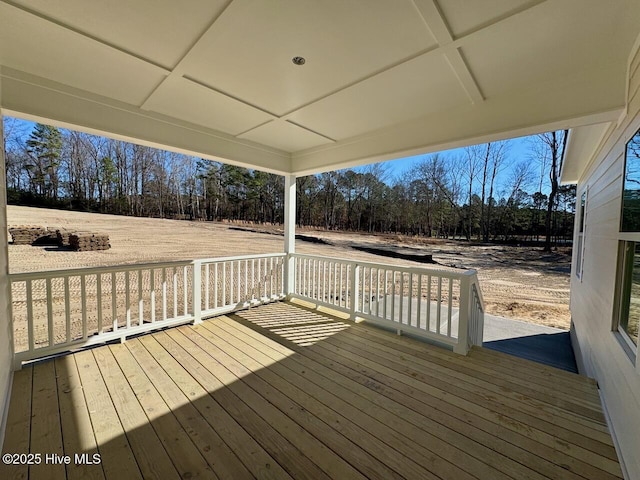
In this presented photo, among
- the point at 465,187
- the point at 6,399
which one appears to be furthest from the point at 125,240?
the point at 465,187

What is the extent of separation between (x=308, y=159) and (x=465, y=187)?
257 inches

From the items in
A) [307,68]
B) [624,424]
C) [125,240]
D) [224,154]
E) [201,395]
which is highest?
[307,68]

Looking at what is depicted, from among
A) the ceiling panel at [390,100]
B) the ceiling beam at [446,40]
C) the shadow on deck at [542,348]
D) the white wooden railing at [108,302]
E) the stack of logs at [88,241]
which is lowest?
the shadow on deck at [542,348]

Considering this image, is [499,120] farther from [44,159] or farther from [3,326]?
[44,159]

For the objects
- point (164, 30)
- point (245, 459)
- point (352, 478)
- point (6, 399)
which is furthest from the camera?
point (6, 399)

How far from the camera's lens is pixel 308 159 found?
443 cm

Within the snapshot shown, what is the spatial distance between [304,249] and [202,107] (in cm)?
630

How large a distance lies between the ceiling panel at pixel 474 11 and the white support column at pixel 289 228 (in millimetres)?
3440

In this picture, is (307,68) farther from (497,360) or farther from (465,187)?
(465,187)

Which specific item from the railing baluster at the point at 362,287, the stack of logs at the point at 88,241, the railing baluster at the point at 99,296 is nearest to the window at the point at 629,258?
the railing baluster at the point at 362,287

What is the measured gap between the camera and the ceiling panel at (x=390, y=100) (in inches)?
83.2

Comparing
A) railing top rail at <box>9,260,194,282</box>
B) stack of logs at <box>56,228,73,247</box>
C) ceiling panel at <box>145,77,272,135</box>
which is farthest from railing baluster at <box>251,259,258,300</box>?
stack of logs at <box>56,228,73,247</box>

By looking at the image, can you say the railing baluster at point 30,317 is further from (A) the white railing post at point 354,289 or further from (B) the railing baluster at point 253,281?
(A) the white railing post at point 354,289

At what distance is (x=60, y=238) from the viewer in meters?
5.12
